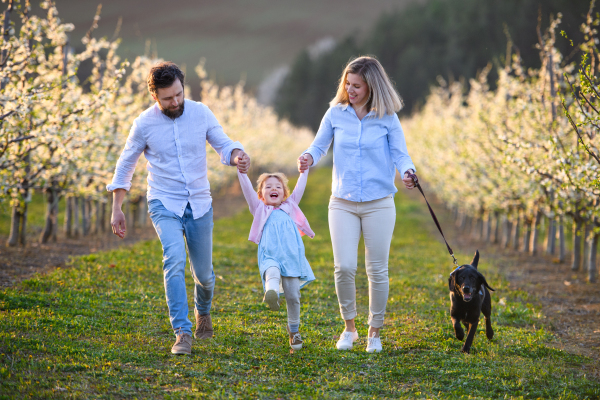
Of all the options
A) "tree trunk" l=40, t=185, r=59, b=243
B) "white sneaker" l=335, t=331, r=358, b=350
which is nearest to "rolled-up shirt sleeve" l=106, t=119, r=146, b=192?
"white sneaker" l=335, t=331, r=358, b=350

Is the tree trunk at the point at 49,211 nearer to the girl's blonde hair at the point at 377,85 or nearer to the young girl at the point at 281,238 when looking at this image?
the young girl at the point at 281,238

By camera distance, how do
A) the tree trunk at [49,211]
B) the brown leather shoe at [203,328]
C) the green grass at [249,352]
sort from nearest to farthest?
the green grass at [249,352]
the brown leather shoe at [203,328]
the tree trunk at [49,211]

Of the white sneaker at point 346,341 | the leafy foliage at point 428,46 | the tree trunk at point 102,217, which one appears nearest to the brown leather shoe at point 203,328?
the white sneaker at point 346,341

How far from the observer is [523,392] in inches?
165

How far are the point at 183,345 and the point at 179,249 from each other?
827mm

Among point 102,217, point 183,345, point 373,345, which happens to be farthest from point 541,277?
point 102,217

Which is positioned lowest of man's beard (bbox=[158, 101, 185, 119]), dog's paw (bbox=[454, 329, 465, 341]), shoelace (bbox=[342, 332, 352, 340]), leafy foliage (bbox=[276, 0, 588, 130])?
shoelace (bbox=[342, 332, 352, 340])

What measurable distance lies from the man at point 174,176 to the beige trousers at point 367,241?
1032 millimetres

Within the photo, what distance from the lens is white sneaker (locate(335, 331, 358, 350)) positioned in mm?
5035

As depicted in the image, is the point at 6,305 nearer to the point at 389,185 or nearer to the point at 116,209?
the point at 116,209

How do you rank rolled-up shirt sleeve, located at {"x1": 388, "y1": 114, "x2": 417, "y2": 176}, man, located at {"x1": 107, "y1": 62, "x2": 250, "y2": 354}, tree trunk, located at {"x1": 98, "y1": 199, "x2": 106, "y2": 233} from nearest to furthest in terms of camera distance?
man, located at {"x1": 107, "y1": 62, "x2": 250, "y2": 354} < rolled-up shirt sleeve, located at {"x1": 388, "y1": 114, "x2": 417, "y2": 176} < tree trunk, located at {"x1": 98, "y1": 199, "x2": 106, "y2": 233}

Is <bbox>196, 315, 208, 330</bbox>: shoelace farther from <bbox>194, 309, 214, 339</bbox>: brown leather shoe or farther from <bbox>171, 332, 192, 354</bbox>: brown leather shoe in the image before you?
<bbox>171, 332, 192, 354</bbox>: brown leather shoe

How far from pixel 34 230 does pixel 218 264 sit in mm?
7012

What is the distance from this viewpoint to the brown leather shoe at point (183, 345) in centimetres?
457
